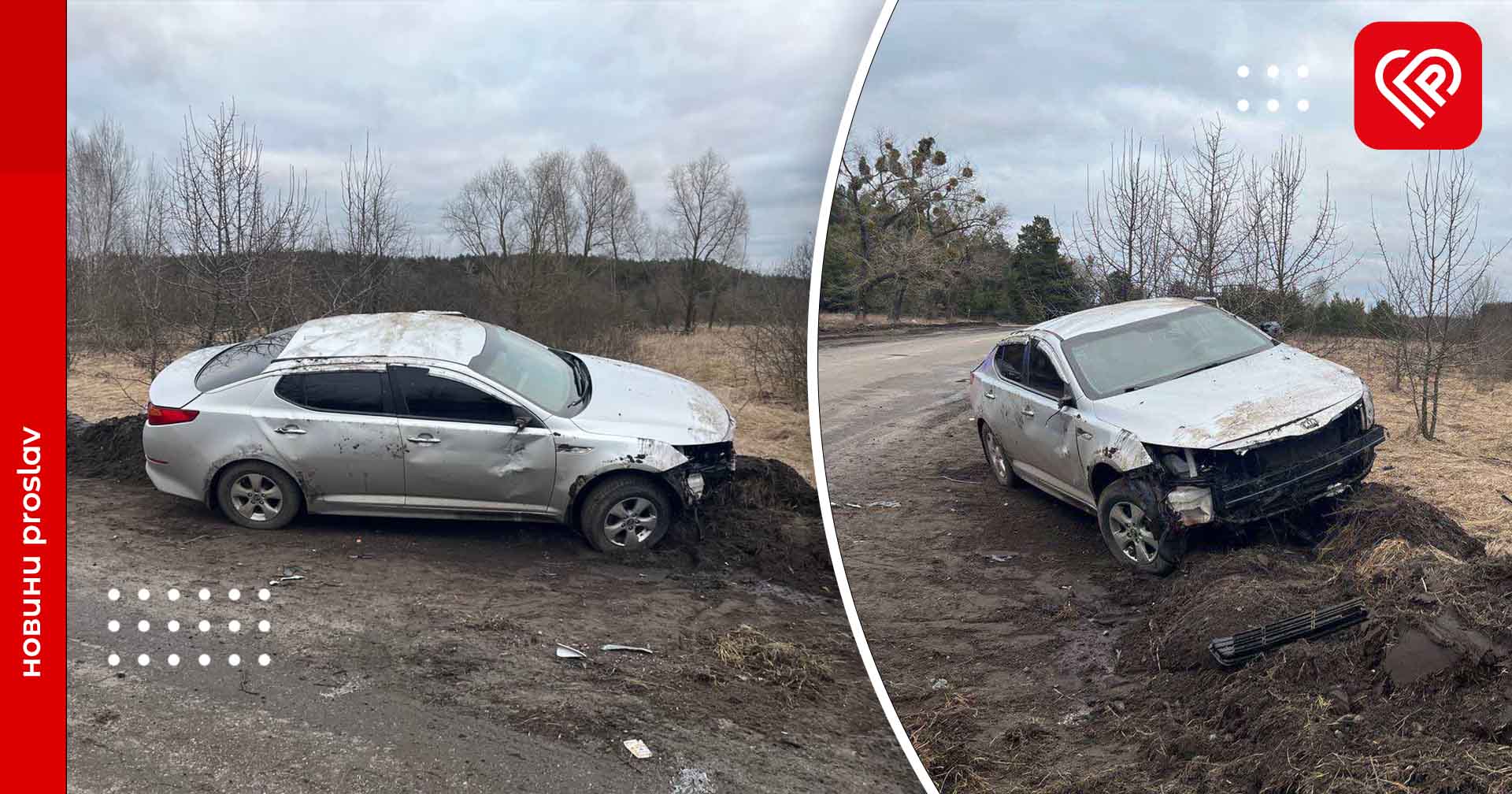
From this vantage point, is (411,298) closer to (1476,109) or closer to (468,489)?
(468,489)

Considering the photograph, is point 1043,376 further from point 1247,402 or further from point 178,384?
point 178,384

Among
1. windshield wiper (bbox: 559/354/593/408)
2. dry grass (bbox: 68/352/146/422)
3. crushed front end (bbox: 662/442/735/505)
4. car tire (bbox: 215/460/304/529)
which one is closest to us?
crushed front end (bbox: 662/442/735/505)

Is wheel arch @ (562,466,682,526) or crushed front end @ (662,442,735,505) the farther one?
wheel arch @ (562,466,682,526)

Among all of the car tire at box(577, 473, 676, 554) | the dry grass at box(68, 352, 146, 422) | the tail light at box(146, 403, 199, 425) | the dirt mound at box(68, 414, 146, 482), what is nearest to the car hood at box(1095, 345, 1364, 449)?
the car tire at box(577, 473, 676, 554)

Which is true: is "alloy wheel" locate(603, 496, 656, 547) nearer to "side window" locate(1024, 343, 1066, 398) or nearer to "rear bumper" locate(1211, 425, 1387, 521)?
"side window" locate(1024, 343, 1066, 398)

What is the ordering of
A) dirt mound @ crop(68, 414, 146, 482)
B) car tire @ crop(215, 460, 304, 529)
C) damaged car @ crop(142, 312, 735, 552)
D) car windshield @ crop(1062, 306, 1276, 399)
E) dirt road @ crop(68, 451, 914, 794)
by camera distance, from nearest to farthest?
car windshield @ crop(1062, 306, 1276, 399), dirt road @ crop(68, 451, 914, 794), damaged car @ crop(142, 312, 735, 552), car tire @ crop(215, 460, 304, 529), dirt mound @ crop(68, 414, 146, 482)

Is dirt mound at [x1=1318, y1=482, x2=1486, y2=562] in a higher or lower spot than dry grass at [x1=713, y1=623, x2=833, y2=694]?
higher

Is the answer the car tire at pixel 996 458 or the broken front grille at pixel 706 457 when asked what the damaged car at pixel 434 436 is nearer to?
the broken front grille at pixel 706 457

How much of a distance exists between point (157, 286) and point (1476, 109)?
33.0ft

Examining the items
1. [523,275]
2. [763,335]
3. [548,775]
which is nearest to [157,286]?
[523,275]

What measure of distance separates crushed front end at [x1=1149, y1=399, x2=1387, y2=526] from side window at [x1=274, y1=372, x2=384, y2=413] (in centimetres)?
636

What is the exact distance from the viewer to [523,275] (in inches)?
313

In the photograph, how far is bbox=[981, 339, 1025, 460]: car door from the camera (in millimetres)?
931

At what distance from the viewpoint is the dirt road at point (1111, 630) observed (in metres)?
0.77
